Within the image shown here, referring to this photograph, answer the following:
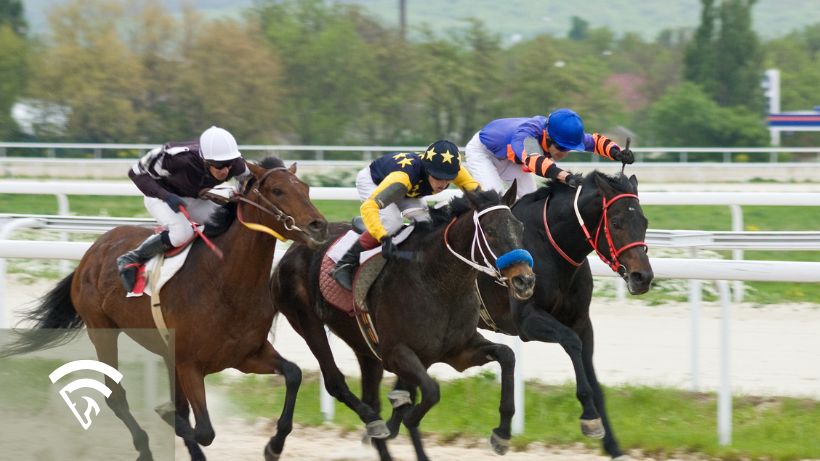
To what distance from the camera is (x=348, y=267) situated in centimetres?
521

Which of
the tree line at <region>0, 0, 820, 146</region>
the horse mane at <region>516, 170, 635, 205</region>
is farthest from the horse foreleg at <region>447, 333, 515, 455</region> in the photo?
the tree line at <region>0, 0, 820, 146</region>

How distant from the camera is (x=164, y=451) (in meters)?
5.39

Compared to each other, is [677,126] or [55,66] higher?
[55,66]

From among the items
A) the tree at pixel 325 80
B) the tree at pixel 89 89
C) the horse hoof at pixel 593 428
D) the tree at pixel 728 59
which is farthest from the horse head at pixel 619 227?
the tree at pixel 728 59

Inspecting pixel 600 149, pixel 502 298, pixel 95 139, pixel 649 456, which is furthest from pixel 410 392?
pixel 95 139

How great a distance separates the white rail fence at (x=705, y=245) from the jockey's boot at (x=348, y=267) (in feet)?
2.97

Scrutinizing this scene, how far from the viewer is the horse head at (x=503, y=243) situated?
4.44 m

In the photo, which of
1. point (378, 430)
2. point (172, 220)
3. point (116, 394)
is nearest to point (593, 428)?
point (378, 430)

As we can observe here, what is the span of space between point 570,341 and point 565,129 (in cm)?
106

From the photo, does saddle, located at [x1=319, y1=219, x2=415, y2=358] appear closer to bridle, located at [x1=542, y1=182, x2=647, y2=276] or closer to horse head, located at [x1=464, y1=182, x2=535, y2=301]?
horse head, located at [x1=464, y1=182, x2=535, y2=301]

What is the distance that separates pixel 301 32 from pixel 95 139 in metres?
9.04

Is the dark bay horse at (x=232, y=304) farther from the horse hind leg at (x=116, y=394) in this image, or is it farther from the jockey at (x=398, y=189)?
the jockey at (x=398, y=189)

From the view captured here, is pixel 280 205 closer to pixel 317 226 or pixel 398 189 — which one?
Answer: pixel 317 226

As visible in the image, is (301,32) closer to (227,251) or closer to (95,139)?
(95,139)
